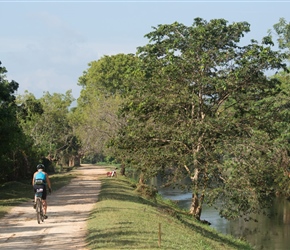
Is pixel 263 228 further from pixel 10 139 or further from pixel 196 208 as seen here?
pixel 10 139

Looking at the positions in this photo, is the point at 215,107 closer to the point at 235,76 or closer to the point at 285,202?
the point at 235,76

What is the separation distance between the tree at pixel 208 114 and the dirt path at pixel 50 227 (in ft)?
21.0

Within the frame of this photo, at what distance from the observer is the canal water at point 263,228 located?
31.6 meters

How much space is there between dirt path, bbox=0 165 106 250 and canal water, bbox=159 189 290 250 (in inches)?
432

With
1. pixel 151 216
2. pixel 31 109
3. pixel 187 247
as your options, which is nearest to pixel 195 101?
pixel 151 216

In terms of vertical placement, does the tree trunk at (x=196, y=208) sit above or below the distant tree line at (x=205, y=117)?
below

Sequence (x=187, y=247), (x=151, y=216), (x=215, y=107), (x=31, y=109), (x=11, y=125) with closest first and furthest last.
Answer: (x=187, y=247) → (x=151, y=216) → (x=11, y=125) → (x=215, y=107) → (x=31, y=109)

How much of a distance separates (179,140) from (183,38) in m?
5.63

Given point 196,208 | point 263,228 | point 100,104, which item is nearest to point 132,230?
point 196,208

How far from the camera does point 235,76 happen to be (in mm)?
29172

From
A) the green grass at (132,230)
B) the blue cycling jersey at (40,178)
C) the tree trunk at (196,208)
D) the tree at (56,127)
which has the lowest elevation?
the tree trunk at (196,208)

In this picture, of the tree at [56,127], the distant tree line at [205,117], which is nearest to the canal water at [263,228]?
the distant tree line at [205,117]

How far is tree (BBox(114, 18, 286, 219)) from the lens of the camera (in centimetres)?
2861

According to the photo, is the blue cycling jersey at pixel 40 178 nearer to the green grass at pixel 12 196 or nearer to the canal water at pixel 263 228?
the green grass at pixel 12 196
